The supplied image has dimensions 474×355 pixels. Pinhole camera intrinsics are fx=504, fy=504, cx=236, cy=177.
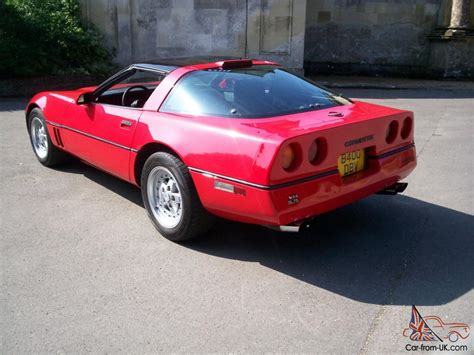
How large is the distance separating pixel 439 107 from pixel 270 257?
327 inches

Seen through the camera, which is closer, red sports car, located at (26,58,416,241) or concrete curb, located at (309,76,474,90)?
red sports car, located at (26,58,416,241)

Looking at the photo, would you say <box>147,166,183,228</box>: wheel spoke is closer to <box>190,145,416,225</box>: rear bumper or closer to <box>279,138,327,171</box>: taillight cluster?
<box>190,145,416,225</box>: rear bumper

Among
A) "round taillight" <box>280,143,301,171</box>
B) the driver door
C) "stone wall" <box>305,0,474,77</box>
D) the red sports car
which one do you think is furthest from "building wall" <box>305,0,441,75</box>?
"round taillight" <box>280,143,301,171</box>

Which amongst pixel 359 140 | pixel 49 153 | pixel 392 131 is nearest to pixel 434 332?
pixel 359 140

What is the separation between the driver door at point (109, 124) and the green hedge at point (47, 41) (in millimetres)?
6857

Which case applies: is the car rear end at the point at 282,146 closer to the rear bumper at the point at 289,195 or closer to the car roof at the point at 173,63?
the rear bumper at the point at 289,195

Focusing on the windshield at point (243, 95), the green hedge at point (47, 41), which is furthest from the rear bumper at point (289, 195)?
the green hedge at point (47, 41)

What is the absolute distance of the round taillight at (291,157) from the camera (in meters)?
3.28

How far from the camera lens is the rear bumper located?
10.7ft

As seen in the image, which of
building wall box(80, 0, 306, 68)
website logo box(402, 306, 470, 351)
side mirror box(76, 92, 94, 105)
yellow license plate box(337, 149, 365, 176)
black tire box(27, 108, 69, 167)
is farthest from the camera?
building wall box(80, 0, 306, 68)

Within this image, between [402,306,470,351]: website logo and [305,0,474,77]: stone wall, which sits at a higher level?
[305,0,474,77]: stone wall

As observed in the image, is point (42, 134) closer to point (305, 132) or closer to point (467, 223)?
point (305, 132)

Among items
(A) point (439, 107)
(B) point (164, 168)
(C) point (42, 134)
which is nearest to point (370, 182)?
(B) point (164, 168)

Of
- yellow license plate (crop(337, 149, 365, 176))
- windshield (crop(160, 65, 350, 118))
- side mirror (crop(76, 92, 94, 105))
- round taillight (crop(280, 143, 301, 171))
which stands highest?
windshield (crop(160, 65, 350, 118))
